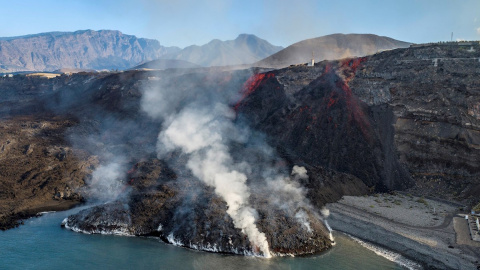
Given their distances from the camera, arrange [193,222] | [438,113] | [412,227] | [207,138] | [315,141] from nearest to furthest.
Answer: [193,222] < [412,227] < [438,113] < [207,138] < [315,141]

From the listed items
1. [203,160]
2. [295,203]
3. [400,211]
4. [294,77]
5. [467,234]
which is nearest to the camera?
[467,234]

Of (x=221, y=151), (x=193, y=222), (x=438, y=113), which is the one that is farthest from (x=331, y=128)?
(x=193, y=222)

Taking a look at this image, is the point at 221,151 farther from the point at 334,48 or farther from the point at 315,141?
the point at 334,48

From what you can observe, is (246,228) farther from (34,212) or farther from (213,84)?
(213,84)

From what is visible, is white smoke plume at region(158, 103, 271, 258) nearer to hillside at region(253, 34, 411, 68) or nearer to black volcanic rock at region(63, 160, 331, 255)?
black volcanic rock at region(63, 160, 331, 255)

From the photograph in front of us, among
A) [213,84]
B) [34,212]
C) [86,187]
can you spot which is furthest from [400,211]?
[213,84]

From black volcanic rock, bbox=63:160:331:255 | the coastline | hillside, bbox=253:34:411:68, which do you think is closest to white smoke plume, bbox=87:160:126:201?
the coastline
